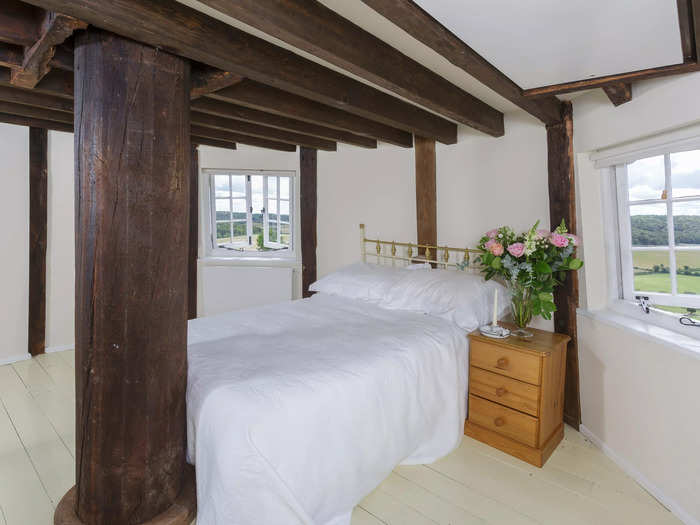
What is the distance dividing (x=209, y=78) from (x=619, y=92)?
6.29 ft

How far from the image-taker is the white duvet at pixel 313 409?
1423 mm

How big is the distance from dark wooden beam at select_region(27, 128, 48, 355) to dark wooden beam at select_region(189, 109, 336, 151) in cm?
181

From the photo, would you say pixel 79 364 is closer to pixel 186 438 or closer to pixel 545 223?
pixel 186 438

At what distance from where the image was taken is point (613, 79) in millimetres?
1755

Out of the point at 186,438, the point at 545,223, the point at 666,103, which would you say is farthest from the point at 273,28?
the point at 545,223

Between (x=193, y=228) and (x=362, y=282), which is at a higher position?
(x=193, y=228)

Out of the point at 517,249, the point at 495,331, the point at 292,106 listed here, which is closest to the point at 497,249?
the point at 517,249

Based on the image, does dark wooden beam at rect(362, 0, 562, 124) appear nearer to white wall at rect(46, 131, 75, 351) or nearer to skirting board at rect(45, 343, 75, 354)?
white wall at rect(46, 131, 75, 351)

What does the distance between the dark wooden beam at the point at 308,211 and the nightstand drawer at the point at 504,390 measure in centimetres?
222

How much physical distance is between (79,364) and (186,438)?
0.51m

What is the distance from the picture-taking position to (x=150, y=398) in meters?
1.46

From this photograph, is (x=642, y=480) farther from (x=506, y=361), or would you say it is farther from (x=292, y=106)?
(x=292, y=106)

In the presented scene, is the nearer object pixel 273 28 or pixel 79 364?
pixel 273 28

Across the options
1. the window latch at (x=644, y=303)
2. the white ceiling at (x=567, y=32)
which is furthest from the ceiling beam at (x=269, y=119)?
the window latch at (x=644, y=303)
